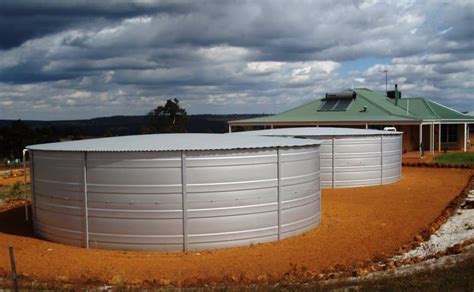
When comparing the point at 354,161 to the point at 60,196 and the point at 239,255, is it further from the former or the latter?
the point at 60,196

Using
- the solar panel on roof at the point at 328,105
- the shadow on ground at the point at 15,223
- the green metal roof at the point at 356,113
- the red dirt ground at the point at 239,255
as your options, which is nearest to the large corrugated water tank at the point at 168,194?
the red dirt ground at the point at 239,255

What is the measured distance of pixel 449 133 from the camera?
143ft

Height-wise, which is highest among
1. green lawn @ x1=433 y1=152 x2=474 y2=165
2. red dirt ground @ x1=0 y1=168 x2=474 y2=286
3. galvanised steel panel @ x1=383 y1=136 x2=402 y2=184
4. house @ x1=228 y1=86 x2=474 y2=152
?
house @ x1=228 y1=86 x2=474 y2=152

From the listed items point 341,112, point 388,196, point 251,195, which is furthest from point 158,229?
point 341,112

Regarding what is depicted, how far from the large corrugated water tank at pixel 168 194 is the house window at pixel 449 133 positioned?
110 ft

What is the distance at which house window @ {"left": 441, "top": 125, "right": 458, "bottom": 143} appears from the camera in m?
43.5

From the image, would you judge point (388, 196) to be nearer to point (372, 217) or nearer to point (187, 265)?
point (372, 217)

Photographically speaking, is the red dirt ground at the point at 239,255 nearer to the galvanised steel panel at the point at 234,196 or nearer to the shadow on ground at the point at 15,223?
the shadow on ground at the point at 15,223

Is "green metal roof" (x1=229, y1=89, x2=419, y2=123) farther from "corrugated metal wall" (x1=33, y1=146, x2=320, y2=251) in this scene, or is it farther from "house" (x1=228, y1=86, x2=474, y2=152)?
"corrugated metal wall" (x1=33, y1=146, x2=320, y2=251)

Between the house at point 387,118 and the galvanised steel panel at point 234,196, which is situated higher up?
the house at point 387,118

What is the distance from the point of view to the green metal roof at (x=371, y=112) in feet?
132

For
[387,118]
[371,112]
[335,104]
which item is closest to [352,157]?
[387,118]

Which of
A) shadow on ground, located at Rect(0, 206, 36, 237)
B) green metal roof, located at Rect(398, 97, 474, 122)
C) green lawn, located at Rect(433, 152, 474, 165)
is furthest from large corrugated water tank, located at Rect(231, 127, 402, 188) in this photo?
green metal roof, located at Rect(398, 97, 474, 122)

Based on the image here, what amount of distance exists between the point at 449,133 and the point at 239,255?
36148 millimetres
